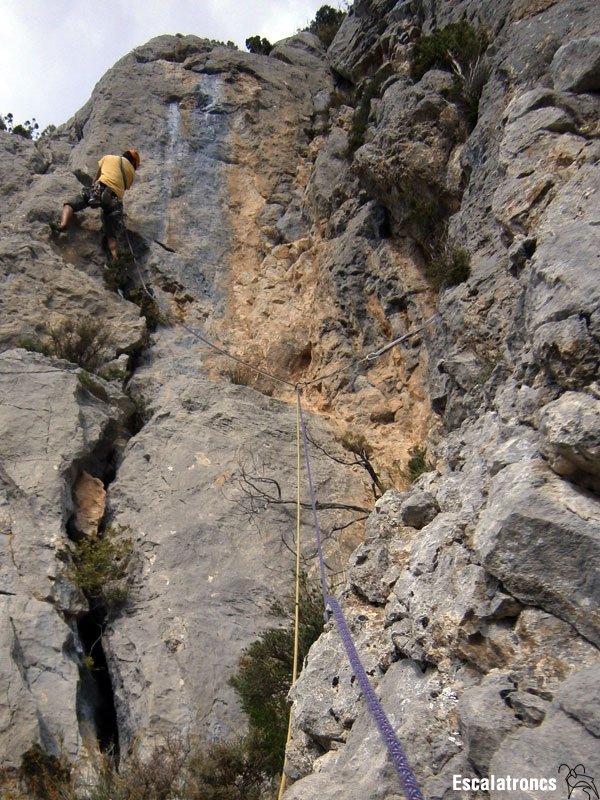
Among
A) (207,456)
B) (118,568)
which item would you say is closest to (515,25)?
(207,456)

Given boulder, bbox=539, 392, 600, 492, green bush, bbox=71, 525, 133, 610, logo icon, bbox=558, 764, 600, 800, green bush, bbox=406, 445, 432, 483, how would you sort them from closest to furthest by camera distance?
logo icon, bbox=558, 764, 600, 800, boulder, bbox=539, 392, 600, 492, green bush, bbox=71, 525, 133, 610, green bush, bbox=406, 445, 432, 483

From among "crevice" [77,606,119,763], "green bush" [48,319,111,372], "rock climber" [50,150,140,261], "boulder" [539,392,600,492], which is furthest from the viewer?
"rock climber" [50,150,140,261]

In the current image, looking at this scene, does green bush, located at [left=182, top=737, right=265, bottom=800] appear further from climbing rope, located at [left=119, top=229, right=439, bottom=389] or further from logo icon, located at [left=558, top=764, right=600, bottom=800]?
climbing rope, located at [left=119, top=229, right=439, bottom=389]

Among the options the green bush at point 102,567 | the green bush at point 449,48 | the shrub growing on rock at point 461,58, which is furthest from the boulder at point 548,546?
the green bush at point 449,48

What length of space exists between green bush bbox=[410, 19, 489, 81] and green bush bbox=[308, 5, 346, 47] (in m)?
9.24

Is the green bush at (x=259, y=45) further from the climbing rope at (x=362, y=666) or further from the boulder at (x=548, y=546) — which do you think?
the boulder at (x=548, y=546)

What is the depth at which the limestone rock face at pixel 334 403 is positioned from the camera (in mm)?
3865

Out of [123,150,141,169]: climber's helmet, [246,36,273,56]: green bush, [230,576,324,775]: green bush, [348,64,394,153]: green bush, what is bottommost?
→ [230,576,324,775]: green bush

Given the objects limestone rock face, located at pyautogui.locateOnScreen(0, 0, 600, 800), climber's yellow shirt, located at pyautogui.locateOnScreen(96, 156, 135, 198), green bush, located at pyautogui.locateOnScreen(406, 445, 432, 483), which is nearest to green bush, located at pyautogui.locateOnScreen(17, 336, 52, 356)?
limestone rock face, located at pyautogui.locateOnScreen(0, 0, 600, 800)

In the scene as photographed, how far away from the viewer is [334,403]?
10.5 metres

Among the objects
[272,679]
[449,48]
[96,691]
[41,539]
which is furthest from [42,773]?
[449,48]

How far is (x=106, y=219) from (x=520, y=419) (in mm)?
9735

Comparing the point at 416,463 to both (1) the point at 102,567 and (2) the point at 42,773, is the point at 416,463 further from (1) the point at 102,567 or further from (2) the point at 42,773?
(2) the point at 42,773

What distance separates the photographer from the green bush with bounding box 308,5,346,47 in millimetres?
19688
